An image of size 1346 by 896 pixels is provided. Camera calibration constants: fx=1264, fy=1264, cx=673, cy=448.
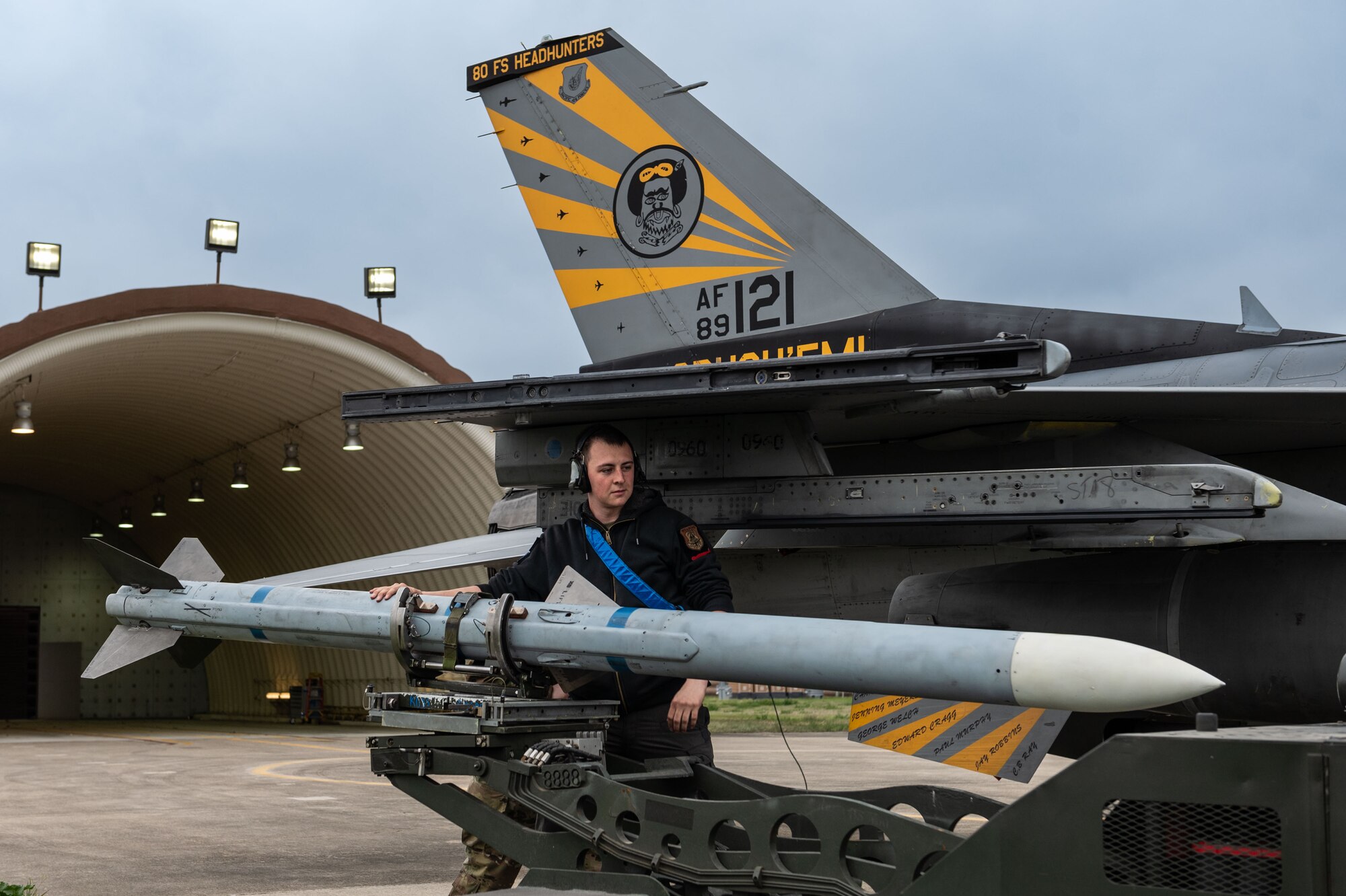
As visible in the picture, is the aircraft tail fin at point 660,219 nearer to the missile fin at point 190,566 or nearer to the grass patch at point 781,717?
the missile fin at point 190,566

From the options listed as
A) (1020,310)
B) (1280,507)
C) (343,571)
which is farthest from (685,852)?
(343,571)

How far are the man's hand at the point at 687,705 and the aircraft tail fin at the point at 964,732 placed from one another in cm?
224

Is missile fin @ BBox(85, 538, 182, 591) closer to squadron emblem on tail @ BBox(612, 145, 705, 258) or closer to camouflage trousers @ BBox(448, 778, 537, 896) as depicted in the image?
camouflage trousers @ BBox(448, 778, 537, 896)

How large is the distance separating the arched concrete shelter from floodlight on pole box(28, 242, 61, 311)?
134 cm

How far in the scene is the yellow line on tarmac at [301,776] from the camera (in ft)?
39.6

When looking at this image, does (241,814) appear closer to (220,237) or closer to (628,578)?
(628,578)

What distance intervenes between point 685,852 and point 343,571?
4520mm

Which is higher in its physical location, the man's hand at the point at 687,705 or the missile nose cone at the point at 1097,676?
the missile nose cone at the point at 1097,676

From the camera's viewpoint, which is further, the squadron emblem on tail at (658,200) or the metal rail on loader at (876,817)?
the squadron emblem on tail at (658,200)

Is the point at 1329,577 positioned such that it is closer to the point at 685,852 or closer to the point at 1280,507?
the point at 1280,507

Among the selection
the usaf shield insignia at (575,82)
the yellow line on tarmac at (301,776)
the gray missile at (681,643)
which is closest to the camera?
the gray missile at (681,643)

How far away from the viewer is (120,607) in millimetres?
5500

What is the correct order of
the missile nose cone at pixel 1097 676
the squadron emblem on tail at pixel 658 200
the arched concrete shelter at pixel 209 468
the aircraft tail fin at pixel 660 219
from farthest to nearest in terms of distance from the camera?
1. the arched concrete shelter at pixel 209 468
2. the squadron emblem on tail at pixel 658 200
3. the aircraft tail fin at pixel 660 219
4. the missile nose cone at pixel 1097 676

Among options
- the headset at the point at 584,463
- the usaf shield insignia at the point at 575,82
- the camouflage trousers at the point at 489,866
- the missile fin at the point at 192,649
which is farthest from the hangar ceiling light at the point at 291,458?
the camouflage trousers at the point at 489,866
